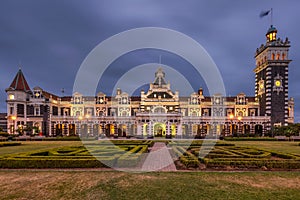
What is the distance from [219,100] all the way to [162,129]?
71.8 feet

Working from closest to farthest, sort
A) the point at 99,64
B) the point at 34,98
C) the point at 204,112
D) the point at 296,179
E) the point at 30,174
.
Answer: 1. the point at 296,179
2. the point at 30,174
3. the point at 99,64
4. the point at 34,98
5. the point at 204,112

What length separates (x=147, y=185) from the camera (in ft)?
35.9

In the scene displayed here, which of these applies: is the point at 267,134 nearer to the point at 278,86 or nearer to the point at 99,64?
the point at 278,86

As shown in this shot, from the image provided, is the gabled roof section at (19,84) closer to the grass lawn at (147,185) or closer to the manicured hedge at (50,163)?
the manicured hedge at (50,163)

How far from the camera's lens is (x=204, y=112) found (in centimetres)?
6369

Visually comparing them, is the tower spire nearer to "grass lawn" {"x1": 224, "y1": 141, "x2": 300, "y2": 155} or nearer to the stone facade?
the stone facade

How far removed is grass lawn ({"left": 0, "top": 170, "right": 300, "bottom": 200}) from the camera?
9555mm

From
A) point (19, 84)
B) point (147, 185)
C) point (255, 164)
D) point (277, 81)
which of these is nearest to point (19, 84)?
point (19, 84)

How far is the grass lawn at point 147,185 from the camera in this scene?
31.3 feet

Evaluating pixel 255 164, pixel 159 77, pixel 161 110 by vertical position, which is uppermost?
pixel 159 77

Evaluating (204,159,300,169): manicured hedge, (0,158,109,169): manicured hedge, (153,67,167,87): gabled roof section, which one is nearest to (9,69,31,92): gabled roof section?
(153,67,167,87): gabled roof section

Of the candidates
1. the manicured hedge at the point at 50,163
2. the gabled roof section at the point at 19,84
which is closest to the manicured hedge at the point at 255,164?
the manicured hedge at the point at 50,163

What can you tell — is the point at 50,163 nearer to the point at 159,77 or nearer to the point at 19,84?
the point at 159,77

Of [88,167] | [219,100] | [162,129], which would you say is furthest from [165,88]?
[88,167]
